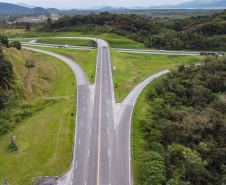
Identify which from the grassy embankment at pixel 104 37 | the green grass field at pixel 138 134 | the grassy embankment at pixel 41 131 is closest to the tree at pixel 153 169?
the green grass field at pixel 138 134

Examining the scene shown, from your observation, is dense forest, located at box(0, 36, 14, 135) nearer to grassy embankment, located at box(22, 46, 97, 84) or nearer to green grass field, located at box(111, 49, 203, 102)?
grassy embankment, located at box(22, 46, 97, 84)

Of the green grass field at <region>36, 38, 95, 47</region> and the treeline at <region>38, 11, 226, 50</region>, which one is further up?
the treeline at <region>38, 11, 226, 50</region>

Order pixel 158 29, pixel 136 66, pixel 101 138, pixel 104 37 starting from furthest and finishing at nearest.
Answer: pixel 158 29 → pixel 104 37 → pixel 136 66 → pixel 101 138

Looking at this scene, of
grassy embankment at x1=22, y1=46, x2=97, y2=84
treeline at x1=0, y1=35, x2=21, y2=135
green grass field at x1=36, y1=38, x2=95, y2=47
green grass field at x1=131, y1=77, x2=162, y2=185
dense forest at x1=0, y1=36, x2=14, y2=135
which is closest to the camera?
green grass field at x1=131, y1=77, x2=162, y2=185

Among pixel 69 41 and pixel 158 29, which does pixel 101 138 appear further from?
pixel 158 29

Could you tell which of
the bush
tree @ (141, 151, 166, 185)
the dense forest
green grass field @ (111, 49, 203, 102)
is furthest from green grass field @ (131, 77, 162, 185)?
the bush

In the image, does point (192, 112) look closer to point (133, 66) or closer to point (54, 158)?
point (54, 158)

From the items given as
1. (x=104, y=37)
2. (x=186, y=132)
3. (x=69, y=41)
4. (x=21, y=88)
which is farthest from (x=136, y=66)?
(x=69, y=41)

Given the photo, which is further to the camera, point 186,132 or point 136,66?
point 136,66
